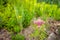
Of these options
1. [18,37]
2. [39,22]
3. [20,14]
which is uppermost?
[20,14]

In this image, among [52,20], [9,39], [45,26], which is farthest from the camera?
[52,20]

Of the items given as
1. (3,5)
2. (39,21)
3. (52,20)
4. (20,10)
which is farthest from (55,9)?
(3,5)

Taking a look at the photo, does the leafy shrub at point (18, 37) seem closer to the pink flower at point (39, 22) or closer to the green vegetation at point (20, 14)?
the green vegetation at point (20, 14)

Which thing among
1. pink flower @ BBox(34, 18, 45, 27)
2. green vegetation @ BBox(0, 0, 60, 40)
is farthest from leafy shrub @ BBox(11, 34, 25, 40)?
pink flower @ BBox(34, 18, 45, 27)

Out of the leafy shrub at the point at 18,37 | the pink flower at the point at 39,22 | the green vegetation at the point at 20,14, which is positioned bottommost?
the leafy shrub at the point at 18,37

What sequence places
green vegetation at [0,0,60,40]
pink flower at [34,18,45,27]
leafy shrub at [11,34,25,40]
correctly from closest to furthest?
leafy shrub at [11,34,25,40], green vegetation at [0,0,60,40], pink flower at [34,18,45,27]

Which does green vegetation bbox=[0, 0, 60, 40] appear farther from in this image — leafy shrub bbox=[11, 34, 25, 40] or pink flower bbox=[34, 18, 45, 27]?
pink flower bbox=[34, 18, 45, 27]

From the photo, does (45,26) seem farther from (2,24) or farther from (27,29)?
(2,24)

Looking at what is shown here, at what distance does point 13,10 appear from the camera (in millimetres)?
5898

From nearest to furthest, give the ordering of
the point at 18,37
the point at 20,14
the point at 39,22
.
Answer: the point at 18,37 < the point at 20,14 < the point at 39,22

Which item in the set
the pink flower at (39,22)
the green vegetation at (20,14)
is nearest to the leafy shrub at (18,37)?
the green vegetation at (20,14)

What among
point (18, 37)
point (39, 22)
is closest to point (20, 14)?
point (39, 22)

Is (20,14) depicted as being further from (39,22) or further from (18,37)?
(18,37)

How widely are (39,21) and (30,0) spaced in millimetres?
778
